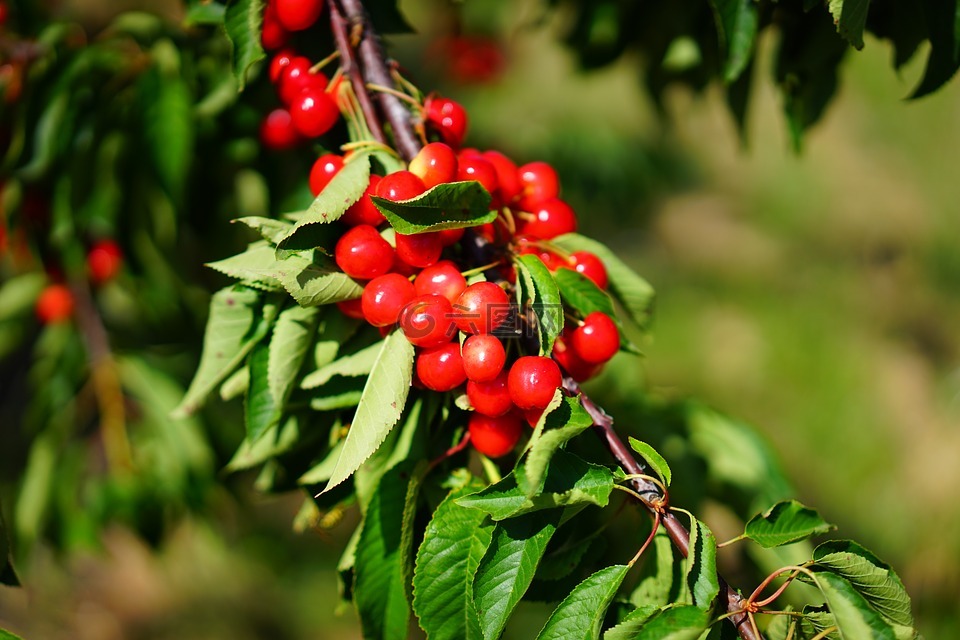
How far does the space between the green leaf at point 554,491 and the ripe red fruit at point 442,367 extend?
15cm

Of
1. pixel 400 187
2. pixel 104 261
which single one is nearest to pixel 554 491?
pixel 400 187

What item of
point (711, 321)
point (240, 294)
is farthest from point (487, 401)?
point (711, 321)

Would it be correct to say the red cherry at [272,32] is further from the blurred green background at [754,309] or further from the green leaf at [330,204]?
the blurred green background at [754,309]

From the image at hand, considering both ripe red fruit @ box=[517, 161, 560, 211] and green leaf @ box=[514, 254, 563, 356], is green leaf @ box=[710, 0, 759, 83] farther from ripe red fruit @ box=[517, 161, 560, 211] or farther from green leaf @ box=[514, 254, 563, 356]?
green leaf @ box=[514, 254, 563, 356]

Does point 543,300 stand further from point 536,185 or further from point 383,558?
point 383,558

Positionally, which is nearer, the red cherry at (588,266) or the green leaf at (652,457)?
the green leaf at (652,457)

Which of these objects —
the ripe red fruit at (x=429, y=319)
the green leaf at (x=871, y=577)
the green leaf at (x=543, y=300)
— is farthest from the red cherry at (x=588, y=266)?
the green leaf at (x=871, y=577)

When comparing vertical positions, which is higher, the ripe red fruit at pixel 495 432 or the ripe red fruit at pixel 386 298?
the ripe red fruit at pixel 386 298

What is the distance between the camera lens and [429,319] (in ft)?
3.13

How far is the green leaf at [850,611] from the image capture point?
86cm

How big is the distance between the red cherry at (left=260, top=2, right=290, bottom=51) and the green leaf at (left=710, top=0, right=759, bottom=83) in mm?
713

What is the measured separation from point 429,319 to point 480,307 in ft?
0.23

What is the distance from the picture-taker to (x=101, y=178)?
5.61ft

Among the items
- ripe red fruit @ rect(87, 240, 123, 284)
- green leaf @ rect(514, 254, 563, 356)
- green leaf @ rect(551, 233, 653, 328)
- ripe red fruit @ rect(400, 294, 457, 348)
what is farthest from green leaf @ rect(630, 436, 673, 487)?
ripe red fruit @ rect(87, 240, 123, 284)
